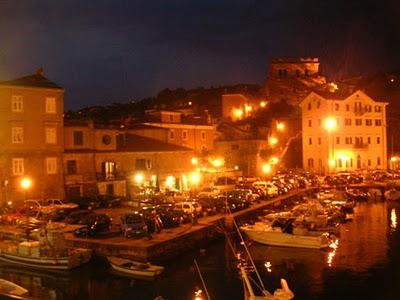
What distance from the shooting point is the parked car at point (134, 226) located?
1266 inches

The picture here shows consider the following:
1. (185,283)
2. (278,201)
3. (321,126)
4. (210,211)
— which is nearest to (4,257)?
(185,283)

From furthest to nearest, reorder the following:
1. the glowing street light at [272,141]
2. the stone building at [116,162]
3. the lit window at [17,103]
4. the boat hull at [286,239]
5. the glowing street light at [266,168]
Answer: the glowing street light at [272,141] → the glowing street light at [266,168] → the stone building at [116,162] → the lit window at [17,103] → the boat hull at [286,239]

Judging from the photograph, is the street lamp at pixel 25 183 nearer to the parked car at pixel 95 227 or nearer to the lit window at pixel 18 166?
the lit window at pixel 18 166

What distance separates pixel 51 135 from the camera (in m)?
45.3

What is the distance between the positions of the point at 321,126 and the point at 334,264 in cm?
4535

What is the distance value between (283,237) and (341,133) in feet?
138

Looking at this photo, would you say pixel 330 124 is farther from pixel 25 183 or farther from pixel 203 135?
pixel 25 183

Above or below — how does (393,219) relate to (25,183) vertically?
below

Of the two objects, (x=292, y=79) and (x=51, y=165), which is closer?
(x=51, y=165)

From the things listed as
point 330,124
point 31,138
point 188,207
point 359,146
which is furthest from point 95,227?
point 359,146

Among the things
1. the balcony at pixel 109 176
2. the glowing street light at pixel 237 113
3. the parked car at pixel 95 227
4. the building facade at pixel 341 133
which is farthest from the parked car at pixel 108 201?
the glowing street light at pixel 237 113

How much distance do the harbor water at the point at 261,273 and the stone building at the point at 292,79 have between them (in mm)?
61370

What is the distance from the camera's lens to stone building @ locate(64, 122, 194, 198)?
153 ft

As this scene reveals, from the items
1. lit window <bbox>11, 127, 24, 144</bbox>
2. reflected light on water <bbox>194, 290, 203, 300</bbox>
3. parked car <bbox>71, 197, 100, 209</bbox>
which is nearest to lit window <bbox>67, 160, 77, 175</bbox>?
parked car <bbox>71, 197, 100, 209</bbox>
